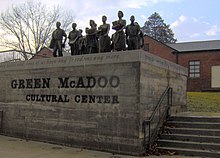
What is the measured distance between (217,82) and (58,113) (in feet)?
85.5

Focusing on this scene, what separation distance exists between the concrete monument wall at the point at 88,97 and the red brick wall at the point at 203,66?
2134 centimetres

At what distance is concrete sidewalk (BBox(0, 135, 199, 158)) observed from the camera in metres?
8.55

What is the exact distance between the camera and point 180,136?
937 cm

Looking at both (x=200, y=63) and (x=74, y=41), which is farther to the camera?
(x=200, y=63)

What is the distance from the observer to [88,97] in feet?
33.0

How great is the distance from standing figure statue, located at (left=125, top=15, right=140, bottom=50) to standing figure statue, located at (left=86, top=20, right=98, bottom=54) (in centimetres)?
142

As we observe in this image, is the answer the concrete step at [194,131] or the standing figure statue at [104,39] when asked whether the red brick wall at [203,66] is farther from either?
the concrete step at [194,131]

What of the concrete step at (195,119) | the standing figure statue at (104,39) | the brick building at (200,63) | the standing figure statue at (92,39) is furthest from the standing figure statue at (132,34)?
the brick building at (200,63)

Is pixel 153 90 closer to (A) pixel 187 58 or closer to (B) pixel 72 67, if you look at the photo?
(B) pixel 72 67

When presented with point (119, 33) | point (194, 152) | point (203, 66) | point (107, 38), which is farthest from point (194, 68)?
point (194, 152)

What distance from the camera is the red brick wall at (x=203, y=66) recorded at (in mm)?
32562

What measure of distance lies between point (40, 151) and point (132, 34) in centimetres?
517

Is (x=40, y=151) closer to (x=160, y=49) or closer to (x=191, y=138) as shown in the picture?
(x=191, y=138)

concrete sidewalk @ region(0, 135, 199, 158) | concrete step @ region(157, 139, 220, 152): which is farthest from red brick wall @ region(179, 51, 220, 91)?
concrete sidewalk @ region(0, 135, 199, 158)
